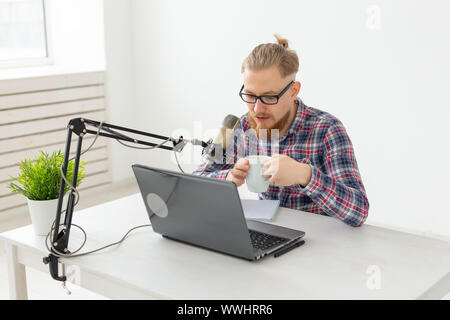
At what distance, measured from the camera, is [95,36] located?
4426 mm

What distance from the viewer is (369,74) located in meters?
3.58

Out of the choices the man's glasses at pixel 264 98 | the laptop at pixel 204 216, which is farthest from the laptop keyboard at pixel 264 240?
the man's glasses at pixel 264 98

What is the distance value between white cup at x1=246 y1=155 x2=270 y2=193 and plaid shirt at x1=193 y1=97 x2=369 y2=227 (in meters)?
0.16

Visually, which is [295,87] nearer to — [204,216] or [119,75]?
[204,216]

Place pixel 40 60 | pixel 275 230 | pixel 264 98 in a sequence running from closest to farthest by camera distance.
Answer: pixel 275 230 → pixel 264 98 → pixel 40 60

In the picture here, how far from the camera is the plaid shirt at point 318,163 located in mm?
1797

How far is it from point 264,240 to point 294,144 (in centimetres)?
57

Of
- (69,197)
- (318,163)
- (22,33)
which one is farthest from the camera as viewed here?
(22,33)

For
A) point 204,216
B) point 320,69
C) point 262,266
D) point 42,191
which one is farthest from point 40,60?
point 262,266

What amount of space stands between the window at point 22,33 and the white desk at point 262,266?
9.62ft

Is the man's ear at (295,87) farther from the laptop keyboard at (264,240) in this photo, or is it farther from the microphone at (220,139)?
the laptop keyboard at (264,240)
